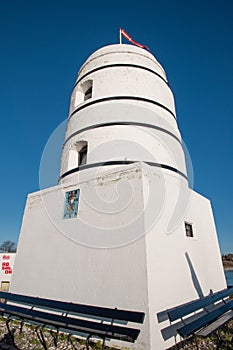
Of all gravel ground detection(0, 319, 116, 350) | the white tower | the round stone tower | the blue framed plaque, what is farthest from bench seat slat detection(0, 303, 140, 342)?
the round stone tower

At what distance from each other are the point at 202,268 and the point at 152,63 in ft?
27.9

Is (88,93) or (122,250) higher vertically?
(88,93)

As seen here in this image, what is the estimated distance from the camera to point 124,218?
4.99m

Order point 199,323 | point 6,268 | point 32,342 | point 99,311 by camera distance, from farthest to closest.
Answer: point 6,268 → point 32,342 → point 99,311 → point 199,323

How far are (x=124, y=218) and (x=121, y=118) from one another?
3888 mm

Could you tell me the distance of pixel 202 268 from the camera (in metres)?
6.32

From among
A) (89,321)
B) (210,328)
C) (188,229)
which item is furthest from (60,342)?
(188,229)

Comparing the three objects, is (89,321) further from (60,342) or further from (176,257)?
(176,257)

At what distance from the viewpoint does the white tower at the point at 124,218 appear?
4.47 m

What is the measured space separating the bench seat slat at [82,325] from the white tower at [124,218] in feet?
2.90

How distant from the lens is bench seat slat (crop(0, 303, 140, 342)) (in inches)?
121

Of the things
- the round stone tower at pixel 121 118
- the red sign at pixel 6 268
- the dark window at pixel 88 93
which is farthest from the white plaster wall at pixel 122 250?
the red sign at pixel 6 268

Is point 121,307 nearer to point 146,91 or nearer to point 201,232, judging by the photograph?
point 201,232

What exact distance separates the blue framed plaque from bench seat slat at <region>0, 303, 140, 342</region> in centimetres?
234
